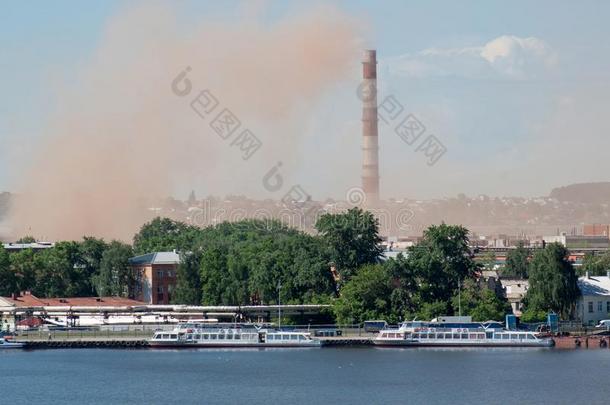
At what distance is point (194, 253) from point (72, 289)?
695cm

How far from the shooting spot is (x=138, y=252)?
3647 inches

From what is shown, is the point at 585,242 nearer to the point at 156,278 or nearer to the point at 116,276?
the point at 156,278

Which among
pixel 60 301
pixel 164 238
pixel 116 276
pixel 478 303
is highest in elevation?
pixel 164 238

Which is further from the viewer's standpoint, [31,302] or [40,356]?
[31,302]

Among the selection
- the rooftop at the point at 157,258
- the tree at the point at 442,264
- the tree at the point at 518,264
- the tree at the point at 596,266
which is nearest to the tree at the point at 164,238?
the rooftop at the point at 157,258

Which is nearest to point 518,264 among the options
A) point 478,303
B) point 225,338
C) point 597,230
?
point 478,303

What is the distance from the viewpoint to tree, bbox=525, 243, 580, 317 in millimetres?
63125

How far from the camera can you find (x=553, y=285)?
63125 millimetres

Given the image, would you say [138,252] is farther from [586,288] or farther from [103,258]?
[586,288]

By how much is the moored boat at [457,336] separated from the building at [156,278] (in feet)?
71.9

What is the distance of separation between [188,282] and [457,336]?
59.8 ft

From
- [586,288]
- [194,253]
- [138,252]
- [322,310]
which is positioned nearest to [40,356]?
[322,310]

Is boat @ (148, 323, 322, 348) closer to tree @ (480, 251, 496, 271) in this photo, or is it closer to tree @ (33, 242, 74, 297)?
tree @ (33, 242, 74, 297)

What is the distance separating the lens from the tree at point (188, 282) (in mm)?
72625
